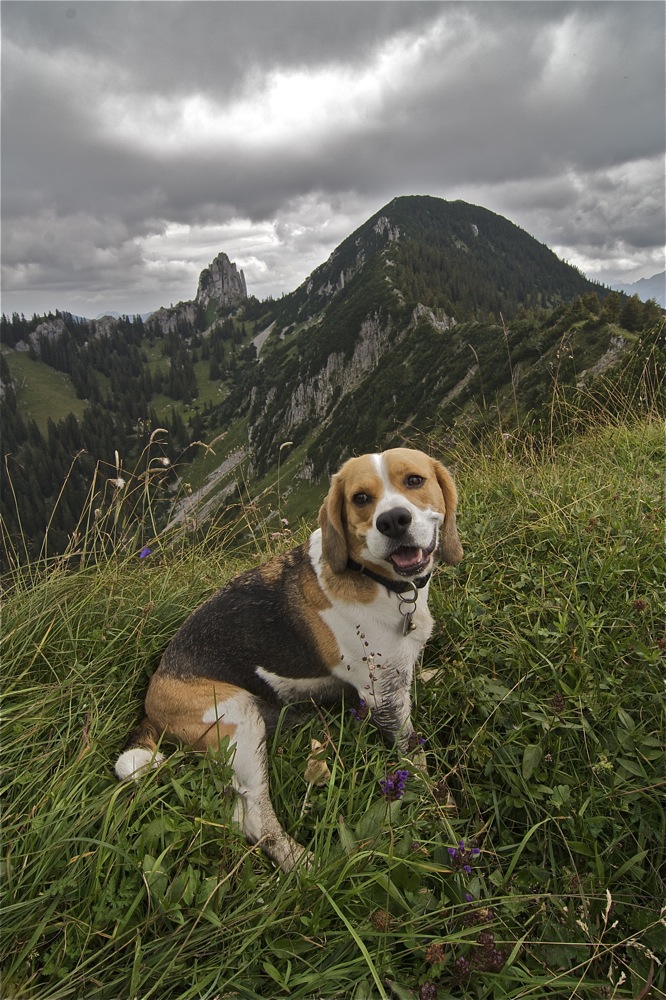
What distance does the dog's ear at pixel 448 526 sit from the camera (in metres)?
3.62

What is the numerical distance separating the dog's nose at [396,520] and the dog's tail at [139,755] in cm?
186

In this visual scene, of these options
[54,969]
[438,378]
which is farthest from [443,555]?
[438,378]

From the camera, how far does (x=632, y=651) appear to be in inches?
123

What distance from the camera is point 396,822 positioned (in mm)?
2551

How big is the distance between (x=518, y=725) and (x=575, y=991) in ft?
3.85

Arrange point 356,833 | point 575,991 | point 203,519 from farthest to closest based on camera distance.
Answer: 1. point 203,519
2. point 356,833
3. point 575,991

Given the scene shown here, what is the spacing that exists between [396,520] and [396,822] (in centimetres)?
160

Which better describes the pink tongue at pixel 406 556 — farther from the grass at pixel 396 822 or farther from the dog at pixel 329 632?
the grass at pixel 396 822

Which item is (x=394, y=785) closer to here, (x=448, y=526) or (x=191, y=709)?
(x=191, y=709)

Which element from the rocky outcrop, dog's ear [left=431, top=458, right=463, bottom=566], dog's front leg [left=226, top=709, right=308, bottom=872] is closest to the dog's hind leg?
dog's front leg [left=226, top=709, right=308, bottom=872]

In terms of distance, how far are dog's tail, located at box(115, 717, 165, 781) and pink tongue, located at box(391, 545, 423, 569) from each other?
179 cm

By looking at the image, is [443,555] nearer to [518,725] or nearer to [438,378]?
[518,725]

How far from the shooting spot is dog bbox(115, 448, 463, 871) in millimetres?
3088

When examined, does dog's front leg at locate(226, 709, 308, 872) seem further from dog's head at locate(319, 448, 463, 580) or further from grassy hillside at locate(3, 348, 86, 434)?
grassy hillside at locate(3, 348, 86, 434)
